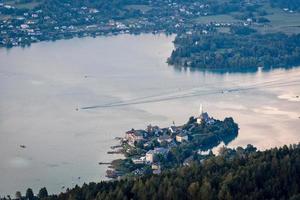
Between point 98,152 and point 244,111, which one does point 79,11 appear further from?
point 98,152

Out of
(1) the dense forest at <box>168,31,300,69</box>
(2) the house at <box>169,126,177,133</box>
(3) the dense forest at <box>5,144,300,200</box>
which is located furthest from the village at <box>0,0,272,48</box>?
(3) the dense forest at <box>5,144,300,200</box>

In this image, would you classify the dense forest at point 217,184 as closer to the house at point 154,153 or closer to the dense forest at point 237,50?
the house at point 154,153

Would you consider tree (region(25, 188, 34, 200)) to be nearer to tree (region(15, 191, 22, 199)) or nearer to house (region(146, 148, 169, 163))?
tree (region(15, 191, 22, 199))

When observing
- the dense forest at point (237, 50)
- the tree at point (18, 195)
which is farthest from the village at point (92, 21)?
the tree at point (18, 195)

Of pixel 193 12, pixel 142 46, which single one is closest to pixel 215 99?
pixel 142 46

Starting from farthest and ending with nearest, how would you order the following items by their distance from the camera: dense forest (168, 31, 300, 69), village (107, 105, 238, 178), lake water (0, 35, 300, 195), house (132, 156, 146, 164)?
dense forest (168, 31, 300, 69)
house (132, 156, 146, 164)
lake water (0, 35, 300, 195)
village (107, 105, 238, 178)

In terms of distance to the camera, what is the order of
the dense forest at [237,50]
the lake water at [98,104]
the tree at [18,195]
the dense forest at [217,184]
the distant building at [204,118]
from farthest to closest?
the dense forest at [237,50], the distant building at [204,118], the lake water at [98,104], the tree at [18,195], the dense forest at [217,184]
